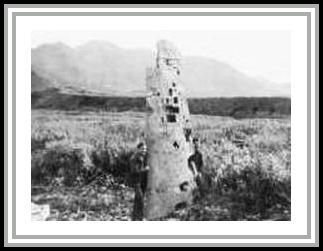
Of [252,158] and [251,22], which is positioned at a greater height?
[251,22]

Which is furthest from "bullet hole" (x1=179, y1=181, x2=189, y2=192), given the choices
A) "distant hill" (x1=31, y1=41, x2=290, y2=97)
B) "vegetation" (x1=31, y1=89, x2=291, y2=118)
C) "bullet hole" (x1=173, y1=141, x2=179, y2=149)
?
"distant hill" (x1=31, y1=41, x2=290, y2=97)

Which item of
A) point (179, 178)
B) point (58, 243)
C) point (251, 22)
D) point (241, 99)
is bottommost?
point (58, 243)

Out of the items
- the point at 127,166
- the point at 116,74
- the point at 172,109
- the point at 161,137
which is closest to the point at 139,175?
the point at 127,166

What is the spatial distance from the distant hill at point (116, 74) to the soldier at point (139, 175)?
35 centimetres

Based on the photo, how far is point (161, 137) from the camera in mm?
5035

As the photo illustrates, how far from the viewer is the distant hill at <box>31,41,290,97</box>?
5035 mm

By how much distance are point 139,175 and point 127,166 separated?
91mm

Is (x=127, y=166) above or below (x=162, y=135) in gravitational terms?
below

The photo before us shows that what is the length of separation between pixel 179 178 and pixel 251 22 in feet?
3.33

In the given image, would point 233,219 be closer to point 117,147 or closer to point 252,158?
point 252,158

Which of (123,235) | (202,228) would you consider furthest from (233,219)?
(123,235)

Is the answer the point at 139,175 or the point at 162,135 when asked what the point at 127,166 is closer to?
the point at 139,175

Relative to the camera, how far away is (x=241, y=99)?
5164 millimetres

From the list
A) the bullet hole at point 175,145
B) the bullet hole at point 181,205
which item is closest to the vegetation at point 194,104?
the bullet hole at point 175,145
